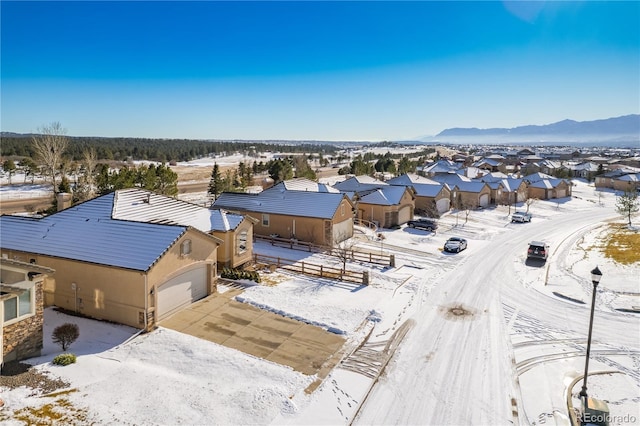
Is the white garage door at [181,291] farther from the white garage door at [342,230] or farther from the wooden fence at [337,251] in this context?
the white garage door at [342,230]

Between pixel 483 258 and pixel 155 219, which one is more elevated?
pixel 155 219

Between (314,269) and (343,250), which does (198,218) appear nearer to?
(314,269)

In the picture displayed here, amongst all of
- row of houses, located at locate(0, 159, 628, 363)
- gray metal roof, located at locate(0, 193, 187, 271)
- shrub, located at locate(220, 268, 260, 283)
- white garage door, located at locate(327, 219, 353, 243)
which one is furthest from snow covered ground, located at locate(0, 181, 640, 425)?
white garage door, located at locate(327, 219, 353, 243)

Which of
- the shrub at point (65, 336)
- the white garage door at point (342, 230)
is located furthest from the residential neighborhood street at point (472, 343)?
the shrub at point (65, 336)

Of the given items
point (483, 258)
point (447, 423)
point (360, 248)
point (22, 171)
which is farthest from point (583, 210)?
point (22, 171)

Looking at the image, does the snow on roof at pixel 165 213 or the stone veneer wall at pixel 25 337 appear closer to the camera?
the stone veneer wall at pixel 25 337

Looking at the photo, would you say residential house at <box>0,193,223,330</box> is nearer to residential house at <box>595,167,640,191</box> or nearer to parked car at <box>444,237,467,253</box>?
parked car at <box>444,237,467,253</box>

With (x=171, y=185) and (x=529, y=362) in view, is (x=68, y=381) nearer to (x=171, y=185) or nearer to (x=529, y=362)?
(x=529, y=362)
